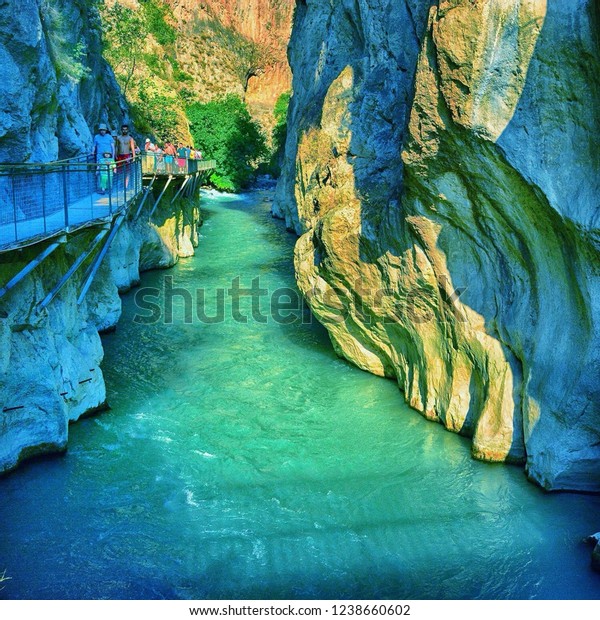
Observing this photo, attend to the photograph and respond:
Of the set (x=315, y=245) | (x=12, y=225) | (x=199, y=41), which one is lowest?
(x=315, y=245)

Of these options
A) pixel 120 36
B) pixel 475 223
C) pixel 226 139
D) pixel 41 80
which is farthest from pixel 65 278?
pixel 226 139

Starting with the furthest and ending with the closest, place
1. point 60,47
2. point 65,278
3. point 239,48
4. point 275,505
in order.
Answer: point 239,48
point 60,47
point 65,278
point 275,505

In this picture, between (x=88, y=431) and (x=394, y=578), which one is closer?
(x=394, y=578)

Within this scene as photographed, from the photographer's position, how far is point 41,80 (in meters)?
14.7

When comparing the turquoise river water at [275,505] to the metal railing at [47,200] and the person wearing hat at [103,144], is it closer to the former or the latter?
the metal railing at [47,200]

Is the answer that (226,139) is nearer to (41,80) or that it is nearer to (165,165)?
(165,165)

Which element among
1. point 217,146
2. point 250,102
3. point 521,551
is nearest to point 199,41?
point 250,102

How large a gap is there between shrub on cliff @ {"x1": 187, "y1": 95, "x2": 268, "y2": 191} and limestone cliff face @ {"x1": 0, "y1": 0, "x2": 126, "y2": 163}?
1089 inches

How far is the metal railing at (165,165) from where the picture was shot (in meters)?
24.0

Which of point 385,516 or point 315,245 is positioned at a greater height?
point 315,245

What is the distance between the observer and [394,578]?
887cm

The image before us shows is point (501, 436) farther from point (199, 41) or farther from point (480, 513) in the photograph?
point (199, 41)

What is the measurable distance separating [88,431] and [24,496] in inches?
91.1

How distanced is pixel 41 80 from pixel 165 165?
35.5ft
